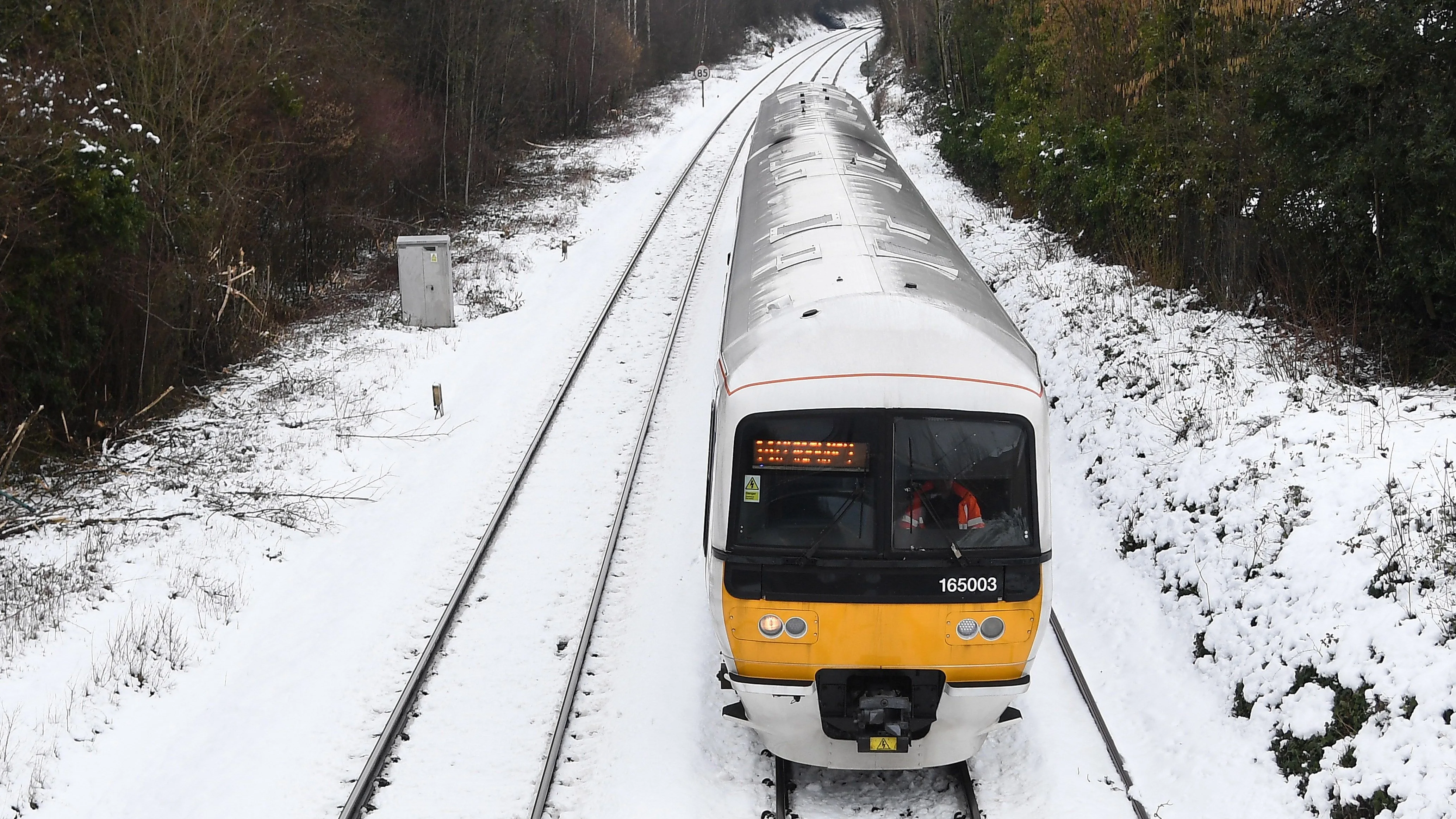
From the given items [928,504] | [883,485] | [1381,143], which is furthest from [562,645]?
[1381,143]

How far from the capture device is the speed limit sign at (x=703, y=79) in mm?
47037

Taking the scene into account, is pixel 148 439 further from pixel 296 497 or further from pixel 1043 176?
pixel 1043 176

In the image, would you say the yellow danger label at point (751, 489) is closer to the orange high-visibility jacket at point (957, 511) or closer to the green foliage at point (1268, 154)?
the orange high-visibility jacket at point (957, 511)

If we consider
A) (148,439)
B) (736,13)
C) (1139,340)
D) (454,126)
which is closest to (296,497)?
(148,439)

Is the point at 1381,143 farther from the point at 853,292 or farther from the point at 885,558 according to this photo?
the point at 885,558

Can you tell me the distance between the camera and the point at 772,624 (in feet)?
21.2

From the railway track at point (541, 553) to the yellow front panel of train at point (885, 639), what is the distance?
1.76 m

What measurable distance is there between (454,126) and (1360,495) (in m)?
25.0

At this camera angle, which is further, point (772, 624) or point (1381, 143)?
point (1381, 143)

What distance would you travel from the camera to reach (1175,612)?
343 inches

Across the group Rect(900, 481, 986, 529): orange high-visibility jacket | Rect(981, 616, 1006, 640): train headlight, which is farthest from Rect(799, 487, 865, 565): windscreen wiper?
Rect(981, 616, 1006, 640): train headlight

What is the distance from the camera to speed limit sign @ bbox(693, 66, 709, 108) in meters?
47.0

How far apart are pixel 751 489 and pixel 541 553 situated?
4.39 meters

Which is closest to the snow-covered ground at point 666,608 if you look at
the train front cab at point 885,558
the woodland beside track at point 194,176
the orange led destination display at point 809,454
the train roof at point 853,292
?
the train front cab at point 885,558
